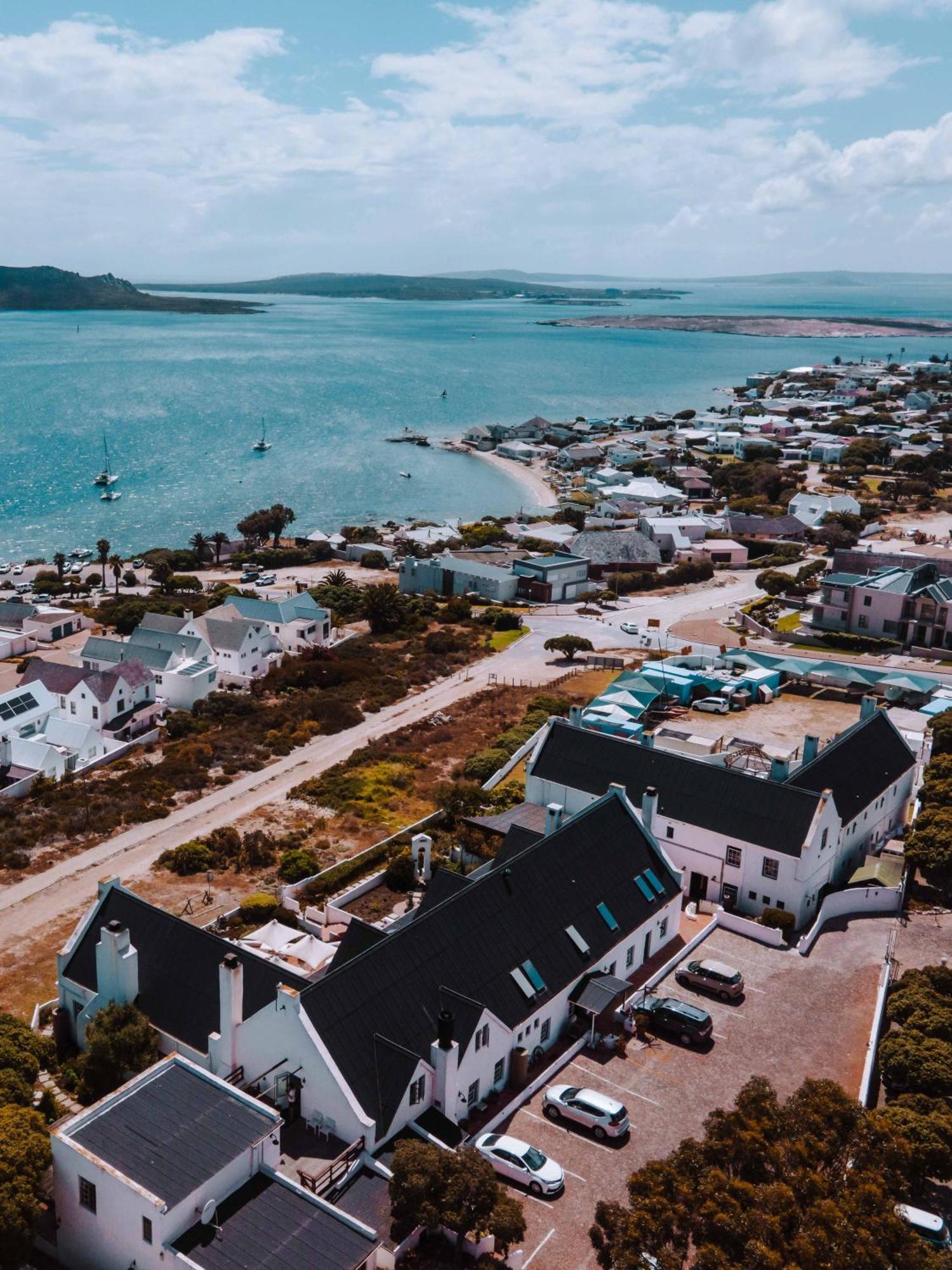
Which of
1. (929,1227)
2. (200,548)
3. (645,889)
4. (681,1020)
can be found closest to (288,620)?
(200,548)

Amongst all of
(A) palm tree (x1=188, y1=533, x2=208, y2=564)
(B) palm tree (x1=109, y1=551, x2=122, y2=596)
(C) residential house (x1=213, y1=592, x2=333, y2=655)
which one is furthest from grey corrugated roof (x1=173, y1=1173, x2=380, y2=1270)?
(A) palm tree (x1=188, y1=533, x2=208, y2=564)

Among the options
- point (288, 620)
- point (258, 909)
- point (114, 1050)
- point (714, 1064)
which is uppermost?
point (114, 1050)

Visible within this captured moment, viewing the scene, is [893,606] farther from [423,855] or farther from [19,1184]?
[19,1184]

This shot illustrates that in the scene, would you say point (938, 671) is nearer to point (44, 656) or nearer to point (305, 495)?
point (44, 656)

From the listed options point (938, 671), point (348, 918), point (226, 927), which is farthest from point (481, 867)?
point (938, 671)

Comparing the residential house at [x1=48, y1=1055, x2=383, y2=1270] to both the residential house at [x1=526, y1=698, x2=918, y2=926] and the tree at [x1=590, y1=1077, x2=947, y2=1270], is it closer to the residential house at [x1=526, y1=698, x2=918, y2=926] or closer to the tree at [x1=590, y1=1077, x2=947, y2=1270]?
the tree at [x1=590, y1=1077, x2=947, y2=1270]
